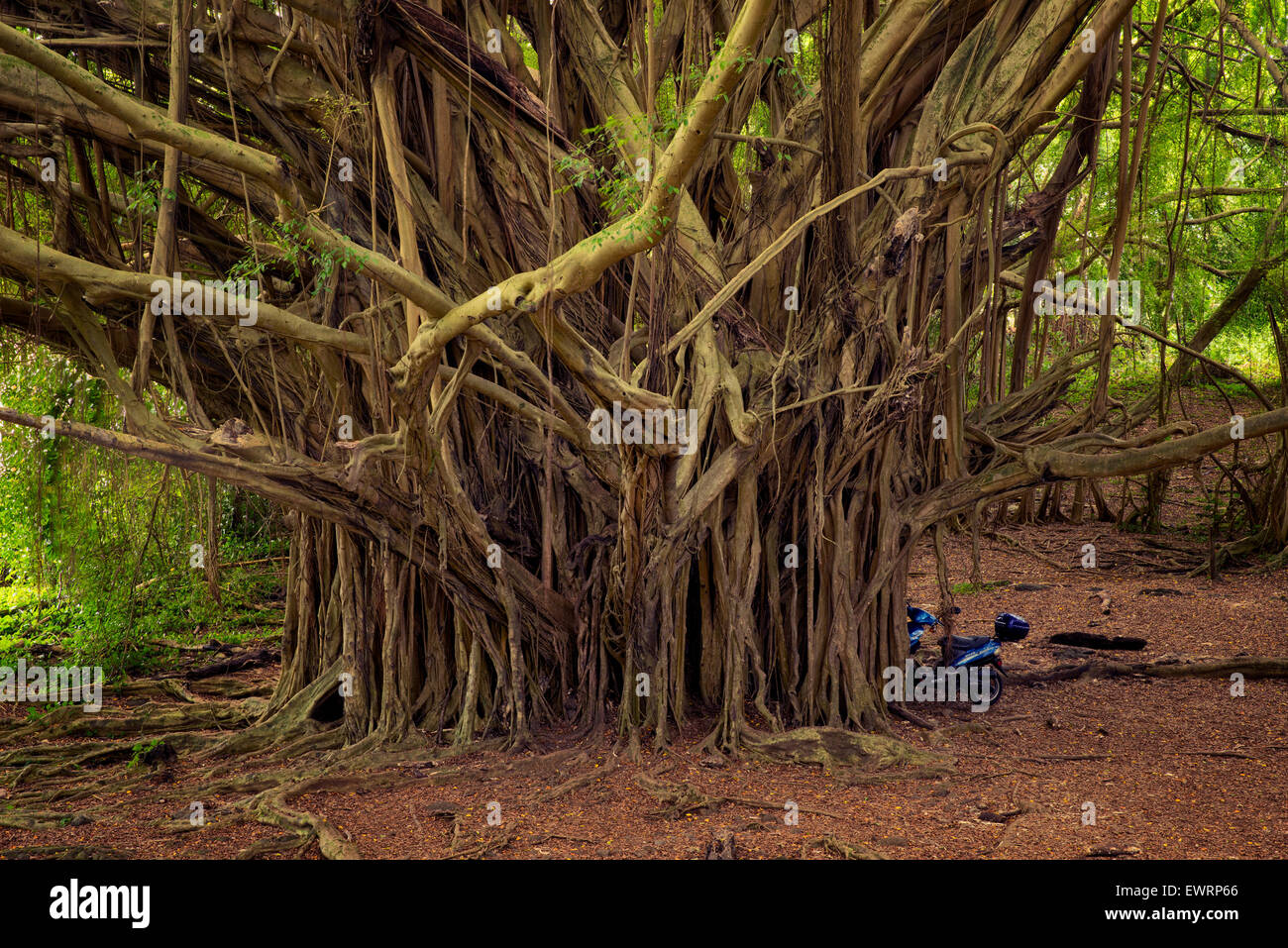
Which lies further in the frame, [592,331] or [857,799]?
[592,331]

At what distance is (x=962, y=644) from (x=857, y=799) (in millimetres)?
1588

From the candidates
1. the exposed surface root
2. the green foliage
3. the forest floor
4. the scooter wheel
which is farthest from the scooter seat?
the green foliage

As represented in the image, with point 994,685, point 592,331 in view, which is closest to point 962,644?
point 994,685

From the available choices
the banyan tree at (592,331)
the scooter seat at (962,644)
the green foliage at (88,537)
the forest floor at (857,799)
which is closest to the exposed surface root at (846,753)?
the forest floor at (857,799)

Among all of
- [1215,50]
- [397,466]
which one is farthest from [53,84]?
[1215,50]

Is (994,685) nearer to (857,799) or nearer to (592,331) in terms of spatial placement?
(857,799)

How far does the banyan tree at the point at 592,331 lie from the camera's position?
11.7 feet

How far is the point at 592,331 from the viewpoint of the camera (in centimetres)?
415

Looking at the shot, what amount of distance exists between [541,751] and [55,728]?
7.27ft

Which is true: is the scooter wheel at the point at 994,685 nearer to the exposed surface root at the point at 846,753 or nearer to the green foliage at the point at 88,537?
the exposed surface root at the point at 846,753

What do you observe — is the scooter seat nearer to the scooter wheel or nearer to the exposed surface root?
the scooter wheel

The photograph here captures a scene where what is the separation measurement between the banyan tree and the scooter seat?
309 millimetres

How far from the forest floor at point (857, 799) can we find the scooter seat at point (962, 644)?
Answer: 10.8 inches
